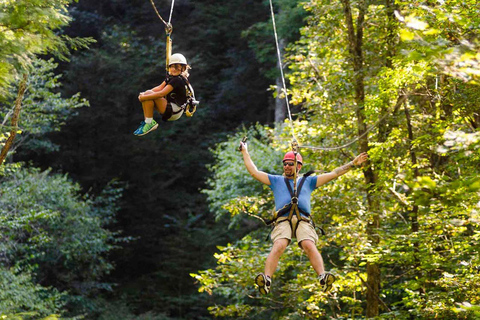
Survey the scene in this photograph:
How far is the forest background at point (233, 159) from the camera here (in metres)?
7.06

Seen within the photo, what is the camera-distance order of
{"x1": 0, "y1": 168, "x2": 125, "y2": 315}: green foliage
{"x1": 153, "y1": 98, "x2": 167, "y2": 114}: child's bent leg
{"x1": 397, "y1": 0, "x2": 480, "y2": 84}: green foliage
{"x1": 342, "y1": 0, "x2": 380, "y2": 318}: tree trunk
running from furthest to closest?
{"x1": 0, "y1": 168, "x2": 125, "y2": 315}: green foliage
{"x1": 342, "y1": 0, "x2": 380, "y2": 318}: tree trunk
{"x1": 153, "y1": 98, "x2": 167, "y2": 114}: child's bent leg
{"x1": 397, "y1": 0, "x2": 480, "y2": 84}: green foliage

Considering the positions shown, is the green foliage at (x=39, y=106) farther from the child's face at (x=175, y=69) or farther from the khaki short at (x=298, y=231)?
the khaki short at (x=298, y=231)

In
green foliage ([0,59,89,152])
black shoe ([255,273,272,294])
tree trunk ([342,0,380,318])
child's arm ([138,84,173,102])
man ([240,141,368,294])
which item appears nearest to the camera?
black shoe ([255,273,272,294])

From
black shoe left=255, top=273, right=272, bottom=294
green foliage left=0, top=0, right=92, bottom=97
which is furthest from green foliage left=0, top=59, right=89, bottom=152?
black shoe left=255, top=273, right=272, bottom=294

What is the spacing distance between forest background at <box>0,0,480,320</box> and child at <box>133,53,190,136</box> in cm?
170

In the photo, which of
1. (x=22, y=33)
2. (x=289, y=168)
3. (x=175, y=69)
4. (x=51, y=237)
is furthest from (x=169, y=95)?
(x=51, y=237)

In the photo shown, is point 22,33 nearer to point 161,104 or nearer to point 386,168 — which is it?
point 161,104

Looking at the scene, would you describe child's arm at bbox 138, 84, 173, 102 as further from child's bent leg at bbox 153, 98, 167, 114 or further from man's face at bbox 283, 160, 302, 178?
man's face at bbox 283, 160, 302, 178

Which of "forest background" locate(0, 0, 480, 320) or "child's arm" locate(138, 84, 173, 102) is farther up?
"forest background" locate(0, 0, 480, 320)

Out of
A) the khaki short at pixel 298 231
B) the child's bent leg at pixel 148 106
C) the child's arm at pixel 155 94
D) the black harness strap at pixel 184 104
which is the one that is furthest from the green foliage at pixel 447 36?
the child's bent leg at pixel 148 106

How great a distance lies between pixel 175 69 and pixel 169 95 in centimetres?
23

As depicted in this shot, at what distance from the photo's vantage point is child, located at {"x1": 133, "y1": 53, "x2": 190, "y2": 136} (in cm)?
562

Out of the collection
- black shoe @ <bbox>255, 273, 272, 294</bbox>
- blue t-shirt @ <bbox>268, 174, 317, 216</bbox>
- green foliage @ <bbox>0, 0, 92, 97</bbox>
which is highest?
green foliage @ <bbox>0, 0, 92, 97</bbox>

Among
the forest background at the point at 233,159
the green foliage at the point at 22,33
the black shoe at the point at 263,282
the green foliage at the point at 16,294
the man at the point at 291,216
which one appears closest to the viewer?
the black shoe at the point at 263,282
